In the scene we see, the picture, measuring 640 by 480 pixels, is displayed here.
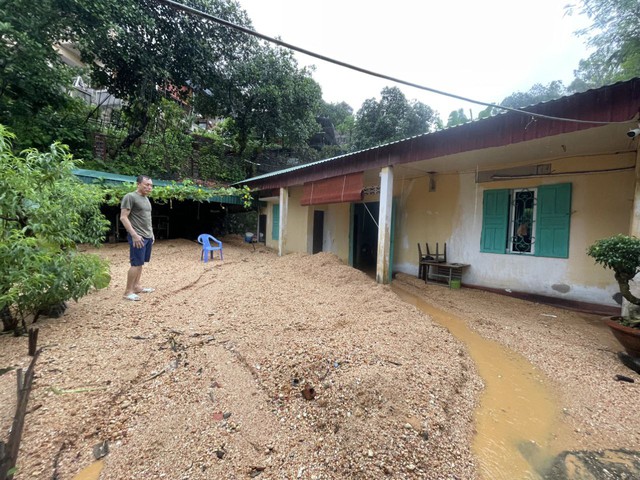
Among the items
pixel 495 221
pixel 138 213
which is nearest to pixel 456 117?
pixel 495 221

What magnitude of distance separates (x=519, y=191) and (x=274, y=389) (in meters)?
5.49

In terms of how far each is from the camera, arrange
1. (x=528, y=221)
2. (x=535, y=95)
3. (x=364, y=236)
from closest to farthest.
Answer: (x=528, y=221) < (x=364, y=236) < (x=535, y=95)

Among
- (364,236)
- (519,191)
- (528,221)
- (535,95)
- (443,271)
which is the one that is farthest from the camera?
(535,95)

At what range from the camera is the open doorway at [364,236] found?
8.80 metres

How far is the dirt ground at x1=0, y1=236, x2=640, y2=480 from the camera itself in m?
1.47

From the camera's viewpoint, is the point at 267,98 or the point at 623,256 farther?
the point at 267,98

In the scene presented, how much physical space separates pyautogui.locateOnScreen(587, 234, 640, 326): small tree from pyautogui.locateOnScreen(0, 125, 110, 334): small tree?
528cm

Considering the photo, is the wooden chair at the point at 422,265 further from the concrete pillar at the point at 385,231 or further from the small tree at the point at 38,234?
the small tree at the point at 38,234

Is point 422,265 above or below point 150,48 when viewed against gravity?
below

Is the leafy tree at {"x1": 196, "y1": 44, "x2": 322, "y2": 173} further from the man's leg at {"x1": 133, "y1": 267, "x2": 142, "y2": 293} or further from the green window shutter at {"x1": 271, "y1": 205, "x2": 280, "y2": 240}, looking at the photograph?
the man's leg at {"x1": 133, "y1": 267, "x2": 142, "y2": 293}

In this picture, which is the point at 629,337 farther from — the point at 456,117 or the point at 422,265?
the point at 456,117

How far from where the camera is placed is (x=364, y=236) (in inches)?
386

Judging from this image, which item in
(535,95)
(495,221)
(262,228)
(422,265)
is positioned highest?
(535,95)

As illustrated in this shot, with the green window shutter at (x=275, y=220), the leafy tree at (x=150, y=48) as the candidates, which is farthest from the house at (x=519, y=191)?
the leafy tree at (x=150, y=48)
